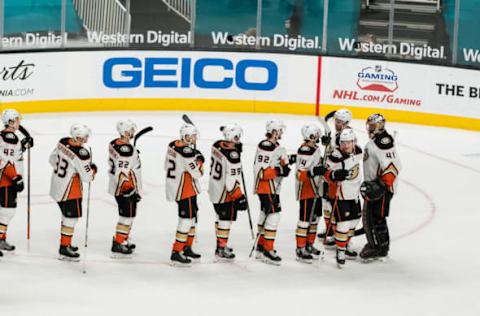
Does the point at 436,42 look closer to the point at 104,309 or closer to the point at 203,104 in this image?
the point at 203,104

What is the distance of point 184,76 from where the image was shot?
17.3 metres

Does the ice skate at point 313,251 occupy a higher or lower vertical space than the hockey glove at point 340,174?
lower

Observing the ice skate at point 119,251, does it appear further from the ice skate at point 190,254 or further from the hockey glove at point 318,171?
the hockey glove at point 318,171

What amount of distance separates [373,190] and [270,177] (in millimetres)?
932

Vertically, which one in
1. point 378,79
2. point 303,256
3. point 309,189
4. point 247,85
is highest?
point 378,79

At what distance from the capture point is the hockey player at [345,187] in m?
9.75

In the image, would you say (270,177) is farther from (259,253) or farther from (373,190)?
(373,190)

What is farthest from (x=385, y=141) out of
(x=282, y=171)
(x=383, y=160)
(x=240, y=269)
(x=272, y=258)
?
(x=240, y=269)

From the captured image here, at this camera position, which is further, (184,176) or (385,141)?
(385,141)

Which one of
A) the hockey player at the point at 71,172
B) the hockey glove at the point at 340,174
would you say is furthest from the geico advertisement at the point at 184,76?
the hockey glove at the point at 340,174

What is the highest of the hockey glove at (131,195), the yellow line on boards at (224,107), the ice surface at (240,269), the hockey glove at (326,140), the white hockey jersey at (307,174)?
the yellow line on boards at (224,107)

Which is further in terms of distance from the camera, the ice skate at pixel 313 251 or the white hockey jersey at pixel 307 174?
the ice skate at pixel 313 251

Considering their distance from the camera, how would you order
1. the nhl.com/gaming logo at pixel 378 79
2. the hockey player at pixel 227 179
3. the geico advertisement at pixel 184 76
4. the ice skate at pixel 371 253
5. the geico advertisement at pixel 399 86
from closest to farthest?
the hockey player at pixel 227 179 → the ice skate at pixel 371 253 → the geico advertisement at pixel 399 86 → the geico advertisement at pixel 184 76 → the nhl.com/gaming logo at pixel 378 79

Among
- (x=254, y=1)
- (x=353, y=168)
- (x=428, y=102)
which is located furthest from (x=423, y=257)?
(x=254, y=1)
